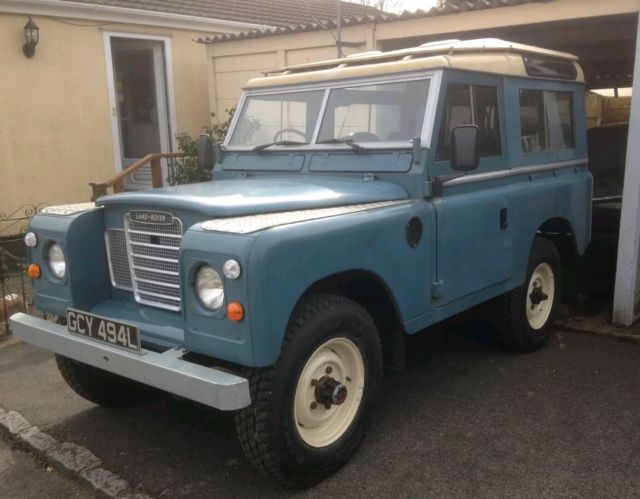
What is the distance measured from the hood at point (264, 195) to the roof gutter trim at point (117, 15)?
5.78m

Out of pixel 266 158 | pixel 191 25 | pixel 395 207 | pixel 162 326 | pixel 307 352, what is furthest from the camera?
pixel 191 25

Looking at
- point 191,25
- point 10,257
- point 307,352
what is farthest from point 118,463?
point 191,25

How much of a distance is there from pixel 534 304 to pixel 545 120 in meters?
1.38

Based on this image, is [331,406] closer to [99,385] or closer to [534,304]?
[99,385]

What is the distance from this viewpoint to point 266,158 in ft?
14.4

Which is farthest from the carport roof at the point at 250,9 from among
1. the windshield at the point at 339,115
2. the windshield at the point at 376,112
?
the windshield at the point at 376,112

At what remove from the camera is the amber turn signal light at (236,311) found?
269cm

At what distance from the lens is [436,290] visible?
3.75 m

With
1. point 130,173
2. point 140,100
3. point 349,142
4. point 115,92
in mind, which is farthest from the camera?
point 140,100

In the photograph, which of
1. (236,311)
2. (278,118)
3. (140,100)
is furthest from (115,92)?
(236,311)

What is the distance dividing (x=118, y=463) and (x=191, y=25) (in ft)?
26.5

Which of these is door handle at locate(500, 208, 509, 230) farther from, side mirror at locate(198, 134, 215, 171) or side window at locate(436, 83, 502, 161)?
side mirror at locate(198, 134, 215, 171)

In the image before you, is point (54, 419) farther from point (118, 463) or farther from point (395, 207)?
point (395, 207)

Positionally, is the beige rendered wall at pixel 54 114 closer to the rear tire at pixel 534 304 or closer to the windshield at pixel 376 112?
the windshield at pixel 376 112
